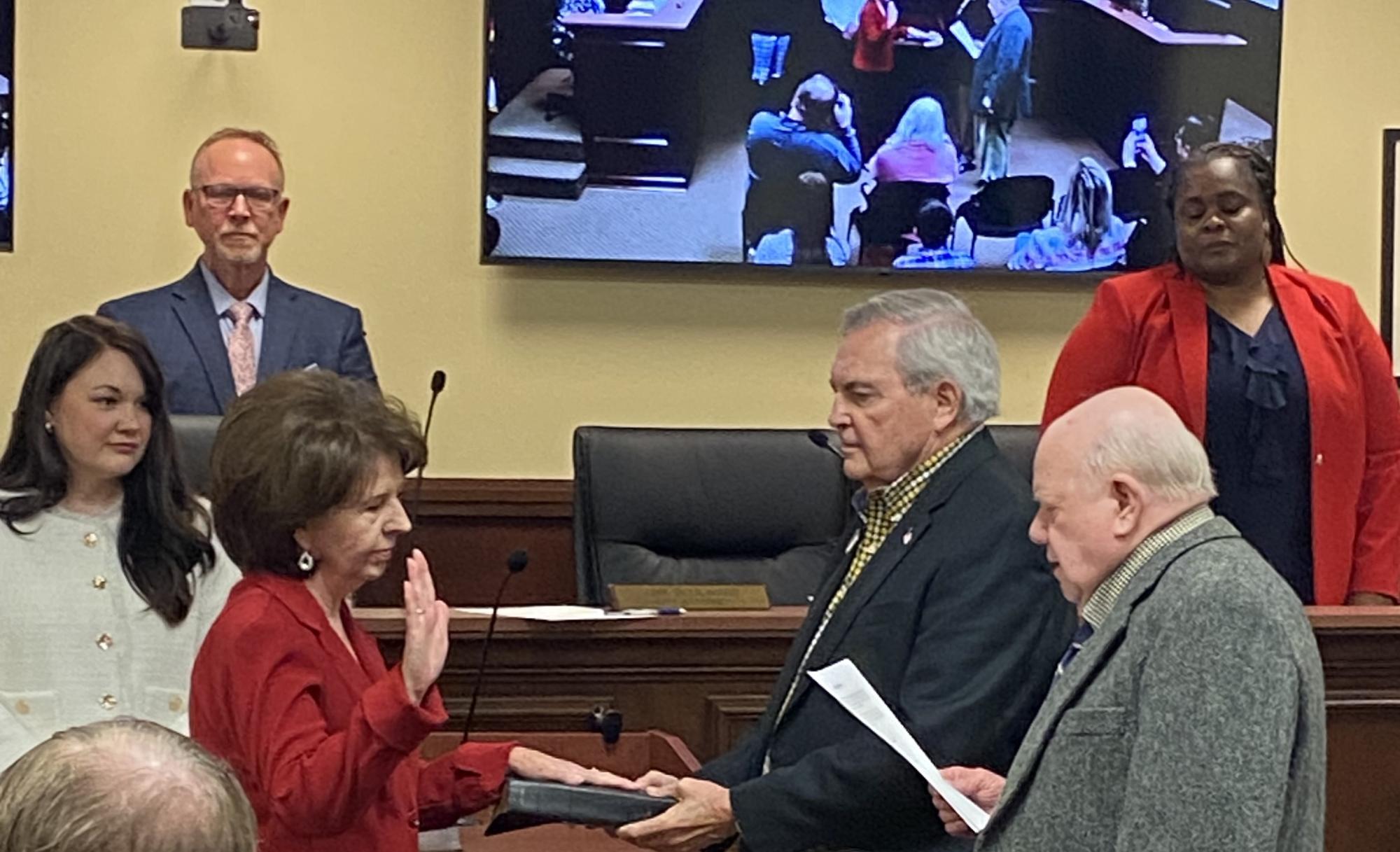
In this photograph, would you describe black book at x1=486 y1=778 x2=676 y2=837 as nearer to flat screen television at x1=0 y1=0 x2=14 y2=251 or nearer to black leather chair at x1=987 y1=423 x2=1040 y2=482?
black leather chair at x1=987 y1=423 x2=1040 y2=482

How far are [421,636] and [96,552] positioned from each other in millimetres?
1050

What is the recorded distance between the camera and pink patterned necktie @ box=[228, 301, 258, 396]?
178 inches

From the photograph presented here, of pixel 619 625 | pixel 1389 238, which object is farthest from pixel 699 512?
pixel 1389 238

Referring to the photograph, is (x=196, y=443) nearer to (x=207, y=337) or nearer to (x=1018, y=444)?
(x=207, y=337)

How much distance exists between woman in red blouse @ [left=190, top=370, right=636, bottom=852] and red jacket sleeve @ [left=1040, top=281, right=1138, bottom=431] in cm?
204

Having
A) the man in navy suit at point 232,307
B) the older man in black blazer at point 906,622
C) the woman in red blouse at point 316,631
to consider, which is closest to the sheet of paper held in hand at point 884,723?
the older man in black blazer at point 906,622

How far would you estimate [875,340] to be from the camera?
2924 millimetres

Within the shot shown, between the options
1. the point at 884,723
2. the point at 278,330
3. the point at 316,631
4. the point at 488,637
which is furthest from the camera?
the point at 278,330

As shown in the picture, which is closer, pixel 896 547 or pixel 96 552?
pixel 896 547

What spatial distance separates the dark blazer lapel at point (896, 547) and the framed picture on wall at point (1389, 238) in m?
3.44

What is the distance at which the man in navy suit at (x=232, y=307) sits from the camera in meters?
4.45

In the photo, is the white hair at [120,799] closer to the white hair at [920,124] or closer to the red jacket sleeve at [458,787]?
the red jacket sleeve at [458,787]

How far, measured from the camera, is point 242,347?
4535mm

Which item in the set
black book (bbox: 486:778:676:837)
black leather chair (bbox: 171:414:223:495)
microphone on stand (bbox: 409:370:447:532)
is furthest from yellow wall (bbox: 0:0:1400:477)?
black book (bbox: 486:778:676:837)
